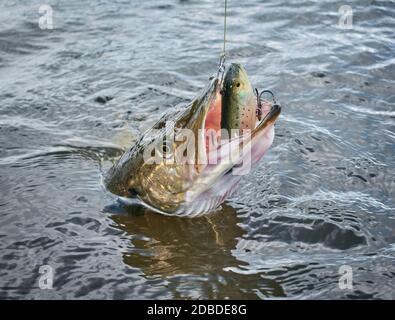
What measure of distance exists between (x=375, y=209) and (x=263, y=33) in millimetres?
4133

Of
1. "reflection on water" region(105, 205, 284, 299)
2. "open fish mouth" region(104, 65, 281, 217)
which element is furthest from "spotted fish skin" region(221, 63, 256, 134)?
"reflection on water" region(105, 205, 284, 299)

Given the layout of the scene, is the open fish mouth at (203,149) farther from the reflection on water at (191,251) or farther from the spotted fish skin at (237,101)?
the reflection on water at (191,251)

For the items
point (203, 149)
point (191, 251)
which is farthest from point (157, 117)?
point (203, 149)

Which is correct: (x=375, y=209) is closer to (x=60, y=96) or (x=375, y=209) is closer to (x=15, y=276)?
(x=15, y=276)

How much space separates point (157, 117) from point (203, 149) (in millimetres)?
2423

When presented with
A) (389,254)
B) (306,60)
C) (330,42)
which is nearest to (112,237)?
(389,254)

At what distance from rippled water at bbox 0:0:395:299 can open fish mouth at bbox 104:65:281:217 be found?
316 mm

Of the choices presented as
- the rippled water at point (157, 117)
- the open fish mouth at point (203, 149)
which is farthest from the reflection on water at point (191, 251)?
the open fish mouth at point (203, 149)

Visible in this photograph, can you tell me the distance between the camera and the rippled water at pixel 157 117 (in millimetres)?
3611

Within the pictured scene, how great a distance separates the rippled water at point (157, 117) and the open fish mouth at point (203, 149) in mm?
316

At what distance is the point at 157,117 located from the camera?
18.7 ft

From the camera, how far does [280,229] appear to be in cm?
401

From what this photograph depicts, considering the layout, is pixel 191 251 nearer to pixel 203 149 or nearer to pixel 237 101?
pixel 203 149

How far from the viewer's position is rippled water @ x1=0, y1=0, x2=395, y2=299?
361 cm
